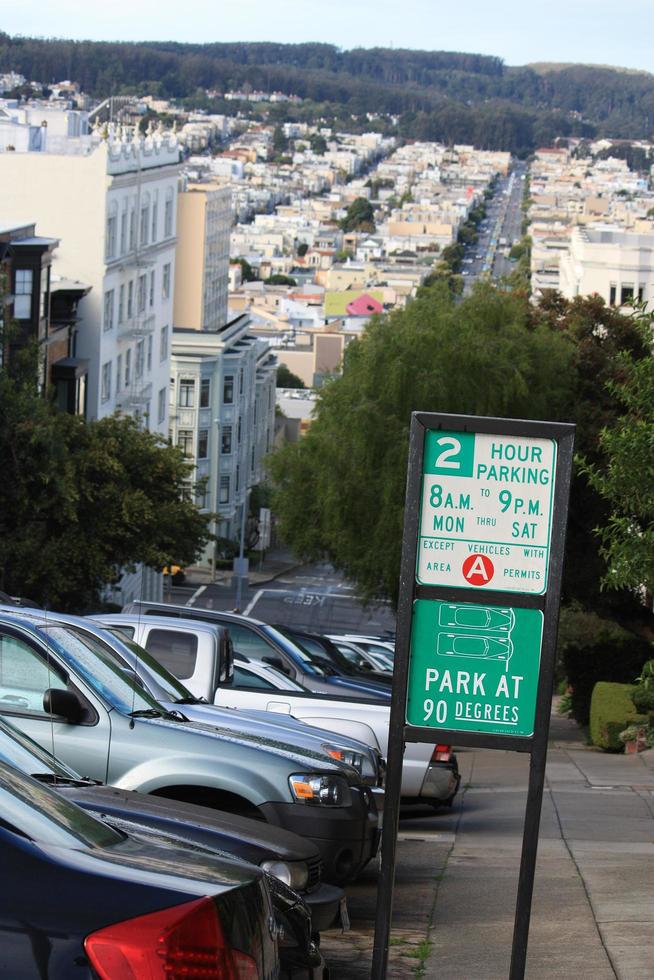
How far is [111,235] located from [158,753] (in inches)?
1984

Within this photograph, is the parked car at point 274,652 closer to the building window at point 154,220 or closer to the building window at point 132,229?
the building window at point 132,229

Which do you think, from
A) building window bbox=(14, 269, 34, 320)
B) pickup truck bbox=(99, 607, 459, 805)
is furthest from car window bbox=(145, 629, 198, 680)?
building window bbox=(14, 269, 34, 320)

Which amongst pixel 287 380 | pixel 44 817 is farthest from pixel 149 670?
pixel 287 380

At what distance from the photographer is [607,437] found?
1443 centimetres

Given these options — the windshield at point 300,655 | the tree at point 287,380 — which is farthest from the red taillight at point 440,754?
the tree at point 287,380

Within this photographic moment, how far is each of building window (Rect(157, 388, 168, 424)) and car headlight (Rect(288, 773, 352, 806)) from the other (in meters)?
57.1

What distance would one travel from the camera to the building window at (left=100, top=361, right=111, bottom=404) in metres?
54.9

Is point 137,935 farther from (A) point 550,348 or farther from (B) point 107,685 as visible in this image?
(A) point 550,348

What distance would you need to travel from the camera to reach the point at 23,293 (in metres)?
44.5

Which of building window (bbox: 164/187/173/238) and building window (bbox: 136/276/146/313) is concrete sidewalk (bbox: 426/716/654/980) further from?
building window (bbox: 164/187/173/238)

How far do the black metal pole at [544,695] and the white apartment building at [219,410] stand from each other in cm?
6986

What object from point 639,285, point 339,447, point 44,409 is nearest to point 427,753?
point 339,447

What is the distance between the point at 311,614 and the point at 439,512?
58.4m

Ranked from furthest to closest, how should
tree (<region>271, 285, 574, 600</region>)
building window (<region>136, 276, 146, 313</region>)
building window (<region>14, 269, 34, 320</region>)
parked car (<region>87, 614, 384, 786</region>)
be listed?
building window (<region>136, 276, 146, 313</region>), building window (<region>14, 269, 34, 320</region>), tree (<region>271, 285, 574, 600</region>), parked car (<region>87, 614, 384, 786</region>)
